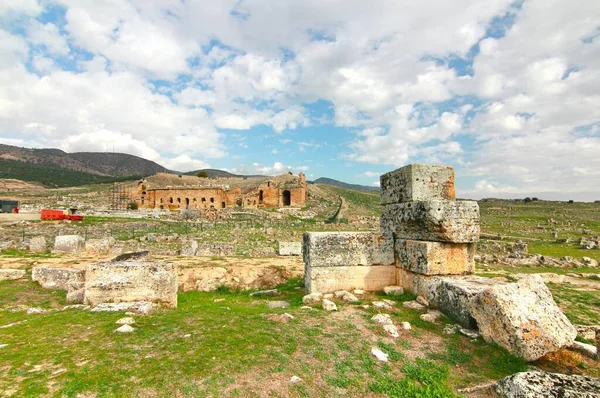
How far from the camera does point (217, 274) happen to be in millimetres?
10719

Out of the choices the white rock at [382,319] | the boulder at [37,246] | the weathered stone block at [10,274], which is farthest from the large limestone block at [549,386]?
the boulder at [37,246]

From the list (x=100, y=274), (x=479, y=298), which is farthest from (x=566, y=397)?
(x=100, y=274)

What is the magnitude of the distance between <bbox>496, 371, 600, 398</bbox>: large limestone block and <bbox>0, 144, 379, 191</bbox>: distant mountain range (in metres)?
85.6

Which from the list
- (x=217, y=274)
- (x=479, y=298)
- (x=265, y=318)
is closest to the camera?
(x=479, y=298)

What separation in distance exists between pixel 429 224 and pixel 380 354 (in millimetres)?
3371

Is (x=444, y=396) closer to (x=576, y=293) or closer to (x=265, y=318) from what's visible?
(x=265, y=318)

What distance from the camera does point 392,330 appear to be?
198 inches

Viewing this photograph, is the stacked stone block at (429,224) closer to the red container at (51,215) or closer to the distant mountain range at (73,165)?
the red container at (51,215)

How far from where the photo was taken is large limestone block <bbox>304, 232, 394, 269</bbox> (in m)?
7.72

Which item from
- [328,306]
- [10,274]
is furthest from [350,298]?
[10,274]

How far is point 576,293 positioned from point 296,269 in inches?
309

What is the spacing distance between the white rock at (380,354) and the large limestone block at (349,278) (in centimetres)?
322

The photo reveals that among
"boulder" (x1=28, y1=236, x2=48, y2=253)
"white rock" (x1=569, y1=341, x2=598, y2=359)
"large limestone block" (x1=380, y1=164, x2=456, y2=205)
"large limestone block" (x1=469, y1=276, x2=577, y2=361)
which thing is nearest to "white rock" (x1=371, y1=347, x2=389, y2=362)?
"large limestone block" (x1=469, y1=276, x2=577, y2=361)

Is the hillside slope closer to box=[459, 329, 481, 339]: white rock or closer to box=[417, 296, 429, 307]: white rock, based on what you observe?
box=[417, 296, 429, 307]: white rock
